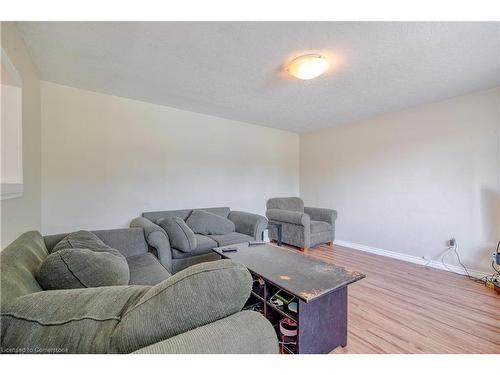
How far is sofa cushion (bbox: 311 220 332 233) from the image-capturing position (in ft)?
11.3

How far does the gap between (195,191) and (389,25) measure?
2866mm

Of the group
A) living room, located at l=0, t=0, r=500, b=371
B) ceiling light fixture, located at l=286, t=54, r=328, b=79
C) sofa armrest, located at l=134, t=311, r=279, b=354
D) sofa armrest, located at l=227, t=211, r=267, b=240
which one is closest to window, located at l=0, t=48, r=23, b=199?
Result: living room, located at l=0, t=0, r=500, b=371

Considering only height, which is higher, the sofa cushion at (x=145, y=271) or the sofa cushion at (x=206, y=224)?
the sofa cushion at (x=206, y=224)

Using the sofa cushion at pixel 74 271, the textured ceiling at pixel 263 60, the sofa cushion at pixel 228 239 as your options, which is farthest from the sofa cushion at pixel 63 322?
the sofa cushion at pixel 228 239

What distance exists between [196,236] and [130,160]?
52.8 inches

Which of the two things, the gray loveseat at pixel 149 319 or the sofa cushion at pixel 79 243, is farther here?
the sofa cushion at pixel 79 243

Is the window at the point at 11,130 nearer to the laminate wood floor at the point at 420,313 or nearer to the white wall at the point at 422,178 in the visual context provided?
the laminate wood floor at the point at 420,313

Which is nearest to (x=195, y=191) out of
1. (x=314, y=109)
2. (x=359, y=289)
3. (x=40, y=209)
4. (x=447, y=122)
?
(x=40, y=209)

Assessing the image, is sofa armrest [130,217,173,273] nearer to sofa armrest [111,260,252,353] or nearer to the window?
the window

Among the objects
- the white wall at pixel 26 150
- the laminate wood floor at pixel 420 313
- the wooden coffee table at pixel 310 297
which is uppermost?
the white wall at pixel 26 150

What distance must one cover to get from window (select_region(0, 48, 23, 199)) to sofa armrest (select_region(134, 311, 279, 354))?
1.49 meters

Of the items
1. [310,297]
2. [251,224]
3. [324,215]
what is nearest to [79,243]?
[310,297]

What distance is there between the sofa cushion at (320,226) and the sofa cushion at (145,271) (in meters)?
2.48

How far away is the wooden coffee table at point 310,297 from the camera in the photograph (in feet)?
3.95
